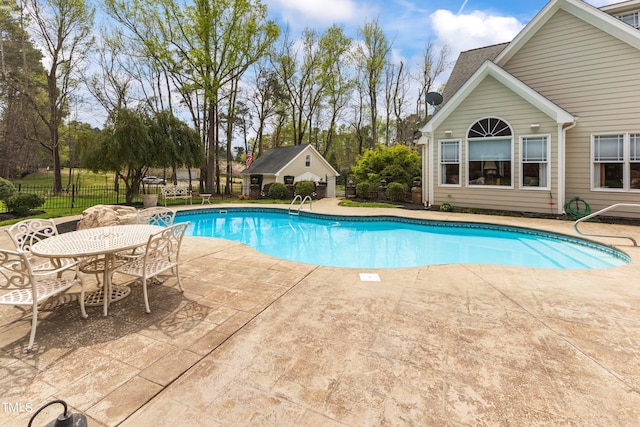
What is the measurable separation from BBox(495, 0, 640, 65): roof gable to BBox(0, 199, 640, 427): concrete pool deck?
9364 millimetres

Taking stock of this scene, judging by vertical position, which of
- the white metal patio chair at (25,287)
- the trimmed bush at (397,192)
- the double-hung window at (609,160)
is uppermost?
the double-hung window at (609,160)

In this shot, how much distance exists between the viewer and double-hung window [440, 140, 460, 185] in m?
11.6

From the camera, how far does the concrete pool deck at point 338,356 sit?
1892 mm

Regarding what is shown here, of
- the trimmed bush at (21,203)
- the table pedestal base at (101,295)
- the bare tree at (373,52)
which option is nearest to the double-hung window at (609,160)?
the table pedestal base at (101,295)

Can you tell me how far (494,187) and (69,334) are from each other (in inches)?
472

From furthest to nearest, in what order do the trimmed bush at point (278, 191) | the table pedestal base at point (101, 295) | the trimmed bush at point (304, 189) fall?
the trimmed bush at point (278, 191)
the trimmed bush at point (304, 189)
the table pedestal base at point (101, 295)

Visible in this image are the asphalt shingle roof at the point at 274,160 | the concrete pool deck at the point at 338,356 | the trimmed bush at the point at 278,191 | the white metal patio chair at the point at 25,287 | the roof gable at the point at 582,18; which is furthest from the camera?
the asphalt shingle roof at the point at 274,160

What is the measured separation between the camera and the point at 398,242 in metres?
8.83

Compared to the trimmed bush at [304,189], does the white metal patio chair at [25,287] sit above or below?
below

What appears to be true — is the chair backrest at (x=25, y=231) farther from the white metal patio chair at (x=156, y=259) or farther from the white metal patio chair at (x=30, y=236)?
the white metal patio chair at (x=156, y=259)

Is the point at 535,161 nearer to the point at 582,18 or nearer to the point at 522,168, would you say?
the point at 522,168

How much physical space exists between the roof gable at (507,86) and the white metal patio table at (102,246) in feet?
35.7

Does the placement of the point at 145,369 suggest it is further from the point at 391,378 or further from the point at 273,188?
the point at 273,188

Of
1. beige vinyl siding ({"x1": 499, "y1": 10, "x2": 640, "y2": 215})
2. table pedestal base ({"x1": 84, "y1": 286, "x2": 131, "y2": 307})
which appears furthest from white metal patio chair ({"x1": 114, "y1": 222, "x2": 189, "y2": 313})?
beige vinyl siding ({"x1": 499, "y1": 10, "x2": 640, "y2": 215})
